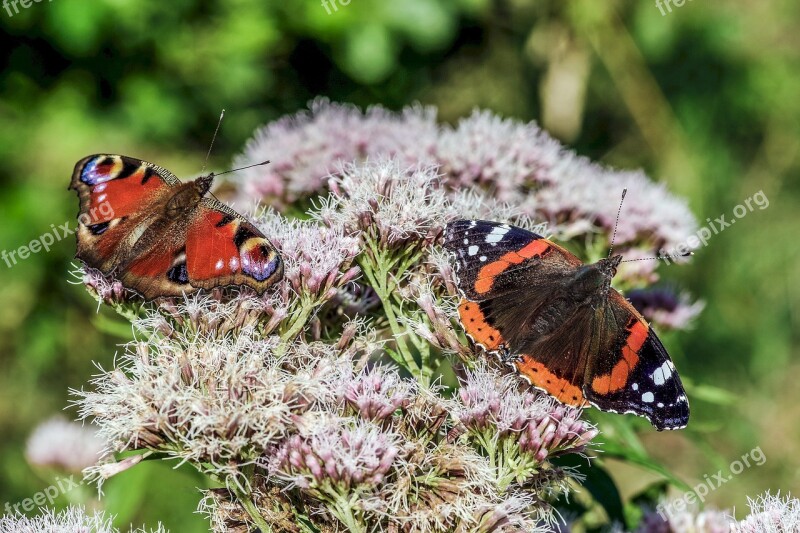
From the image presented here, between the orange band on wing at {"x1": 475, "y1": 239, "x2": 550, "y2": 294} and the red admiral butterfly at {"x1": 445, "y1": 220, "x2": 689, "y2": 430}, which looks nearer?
the red admiral butterfly at {"x1": 445, "y1": 220, "x2": 689, "y2": 430}

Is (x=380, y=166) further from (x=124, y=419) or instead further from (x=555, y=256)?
(x=124, y=419)

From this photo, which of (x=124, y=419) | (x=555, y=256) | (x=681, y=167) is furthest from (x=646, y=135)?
(x=124, y=419)

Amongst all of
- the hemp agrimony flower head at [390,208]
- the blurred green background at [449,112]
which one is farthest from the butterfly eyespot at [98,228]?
the hemp agrimony flower head at [390,208]

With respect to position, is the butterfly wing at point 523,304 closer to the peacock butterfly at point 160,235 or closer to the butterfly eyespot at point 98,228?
the peacock butterfly at point 160,235

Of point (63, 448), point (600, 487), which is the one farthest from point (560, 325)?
point (63, 448)

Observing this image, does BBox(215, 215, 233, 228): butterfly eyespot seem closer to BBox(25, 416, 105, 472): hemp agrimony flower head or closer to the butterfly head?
the butterfly head

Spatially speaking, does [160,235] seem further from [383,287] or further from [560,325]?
[560,325]

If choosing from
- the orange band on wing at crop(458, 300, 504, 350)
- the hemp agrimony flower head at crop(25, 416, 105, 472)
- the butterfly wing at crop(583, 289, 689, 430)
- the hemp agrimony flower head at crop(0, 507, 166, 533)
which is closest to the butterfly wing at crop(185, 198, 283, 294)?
the orange band on wing at crop(458, 300, 504, 350)

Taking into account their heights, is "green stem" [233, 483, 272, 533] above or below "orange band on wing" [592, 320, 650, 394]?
below
